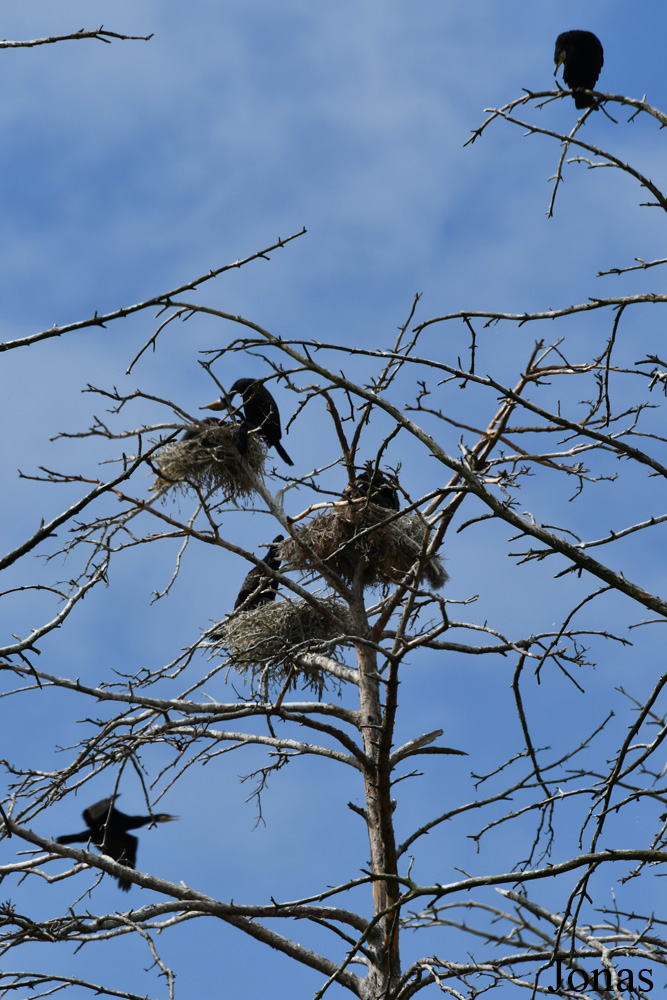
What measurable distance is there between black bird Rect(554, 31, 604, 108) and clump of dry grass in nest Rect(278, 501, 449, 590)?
4653 millimetres

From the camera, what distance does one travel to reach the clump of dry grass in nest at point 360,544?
1066cm

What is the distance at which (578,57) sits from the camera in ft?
34.3

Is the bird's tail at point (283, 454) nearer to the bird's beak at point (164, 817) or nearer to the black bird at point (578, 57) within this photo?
the bird's beak at point (164, 817)

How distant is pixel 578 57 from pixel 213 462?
547cm

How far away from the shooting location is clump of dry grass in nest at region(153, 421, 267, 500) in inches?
427

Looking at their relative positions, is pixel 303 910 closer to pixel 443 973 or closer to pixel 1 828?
pixel 443 973

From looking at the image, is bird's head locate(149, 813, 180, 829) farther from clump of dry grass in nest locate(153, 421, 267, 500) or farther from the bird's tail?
the bird's tail

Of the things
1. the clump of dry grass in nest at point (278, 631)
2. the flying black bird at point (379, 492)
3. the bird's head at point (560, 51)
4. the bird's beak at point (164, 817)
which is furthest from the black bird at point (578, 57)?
the bird's beak at point (164, 817)

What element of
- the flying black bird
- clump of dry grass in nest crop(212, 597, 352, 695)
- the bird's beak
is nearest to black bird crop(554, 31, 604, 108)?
the flying black bird

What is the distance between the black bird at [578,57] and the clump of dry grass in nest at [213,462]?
484 cm

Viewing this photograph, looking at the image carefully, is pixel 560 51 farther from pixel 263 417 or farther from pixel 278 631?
pixel 278 631

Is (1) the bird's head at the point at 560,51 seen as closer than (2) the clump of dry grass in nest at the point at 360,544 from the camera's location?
Yes

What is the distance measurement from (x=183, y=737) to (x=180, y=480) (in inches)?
102

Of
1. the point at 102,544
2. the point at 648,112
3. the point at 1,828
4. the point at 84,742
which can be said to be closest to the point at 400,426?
the point at 648,112
